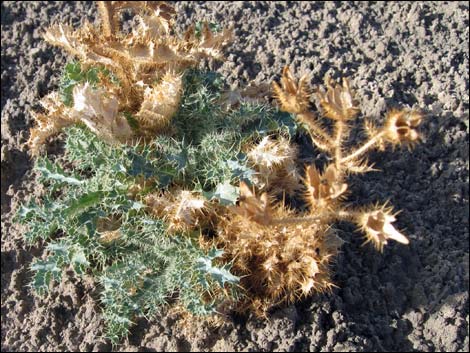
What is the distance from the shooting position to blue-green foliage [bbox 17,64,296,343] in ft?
7.32

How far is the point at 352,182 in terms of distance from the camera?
2.75 m

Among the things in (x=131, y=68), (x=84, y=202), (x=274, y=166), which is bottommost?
(x=84, y=202)

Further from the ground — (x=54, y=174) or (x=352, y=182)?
(x=352, y=182)

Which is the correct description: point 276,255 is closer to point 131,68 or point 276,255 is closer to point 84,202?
point 84,202

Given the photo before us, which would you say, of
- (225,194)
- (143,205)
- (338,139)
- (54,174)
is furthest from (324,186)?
(54,174)

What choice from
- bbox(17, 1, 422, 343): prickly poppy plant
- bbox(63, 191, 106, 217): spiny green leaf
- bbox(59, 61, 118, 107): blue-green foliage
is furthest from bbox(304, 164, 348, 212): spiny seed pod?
bbox(59, 61, 118, 107): blue-green foliage

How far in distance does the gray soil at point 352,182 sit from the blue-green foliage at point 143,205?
213mm

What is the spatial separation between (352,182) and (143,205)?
1011 mm

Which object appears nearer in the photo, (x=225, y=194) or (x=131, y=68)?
(x=225, y=194)

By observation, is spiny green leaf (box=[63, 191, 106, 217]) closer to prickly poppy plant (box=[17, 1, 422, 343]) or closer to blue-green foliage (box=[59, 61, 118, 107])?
prickly poppy plant (box=[17, 1, 422, 343])

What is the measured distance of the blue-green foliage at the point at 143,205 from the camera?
7.32 feet

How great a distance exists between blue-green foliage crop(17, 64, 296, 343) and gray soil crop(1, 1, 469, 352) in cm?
21

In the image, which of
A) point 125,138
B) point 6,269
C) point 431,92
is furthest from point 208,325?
point 431,92

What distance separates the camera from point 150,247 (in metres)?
2.38
